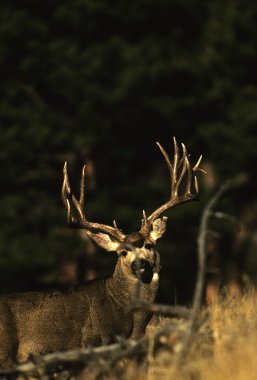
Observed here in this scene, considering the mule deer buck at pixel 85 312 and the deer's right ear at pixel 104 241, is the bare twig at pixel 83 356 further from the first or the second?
the deer's right ear at pixel 104 241

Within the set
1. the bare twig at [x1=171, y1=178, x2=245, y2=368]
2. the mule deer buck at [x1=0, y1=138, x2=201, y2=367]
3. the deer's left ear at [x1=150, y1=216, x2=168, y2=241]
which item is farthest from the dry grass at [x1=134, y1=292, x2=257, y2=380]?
the deer's left ear at [x1=150, y1=216, x2=168, y2=241]

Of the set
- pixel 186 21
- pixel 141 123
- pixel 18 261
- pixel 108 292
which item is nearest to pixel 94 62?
pixel 141 123

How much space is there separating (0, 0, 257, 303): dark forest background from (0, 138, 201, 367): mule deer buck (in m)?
10.6

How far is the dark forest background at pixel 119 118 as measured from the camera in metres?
20.7

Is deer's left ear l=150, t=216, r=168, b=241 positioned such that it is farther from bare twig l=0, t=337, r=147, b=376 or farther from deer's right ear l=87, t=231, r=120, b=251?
bare twig l=0, t=337, r=147, b=376

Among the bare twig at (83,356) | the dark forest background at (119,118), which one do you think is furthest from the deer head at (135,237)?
the dark forest background at (119,118)

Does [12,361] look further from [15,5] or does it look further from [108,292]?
[15,5]

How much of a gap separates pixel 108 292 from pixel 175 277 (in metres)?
12.4

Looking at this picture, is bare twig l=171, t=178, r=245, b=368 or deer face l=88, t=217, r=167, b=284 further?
deer face l=88, t=217, r=167, b=284

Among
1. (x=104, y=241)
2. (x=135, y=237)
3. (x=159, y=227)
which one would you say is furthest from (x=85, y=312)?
(x=159, y=227)

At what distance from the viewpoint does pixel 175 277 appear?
21.5 metres

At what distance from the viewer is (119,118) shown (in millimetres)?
21922

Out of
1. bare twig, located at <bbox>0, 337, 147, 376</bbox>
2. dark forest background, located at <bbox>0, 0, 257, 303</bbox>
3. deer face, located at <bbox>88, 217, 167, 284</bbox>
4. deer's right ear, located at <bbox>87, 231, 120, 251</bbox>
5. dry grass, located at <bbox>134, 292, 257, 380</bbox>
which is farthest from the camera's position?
dark forest background, located at <bbox>0, 0, 257, 303</bbox>

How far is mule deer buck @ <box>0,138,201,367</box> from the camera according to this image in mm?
8445
